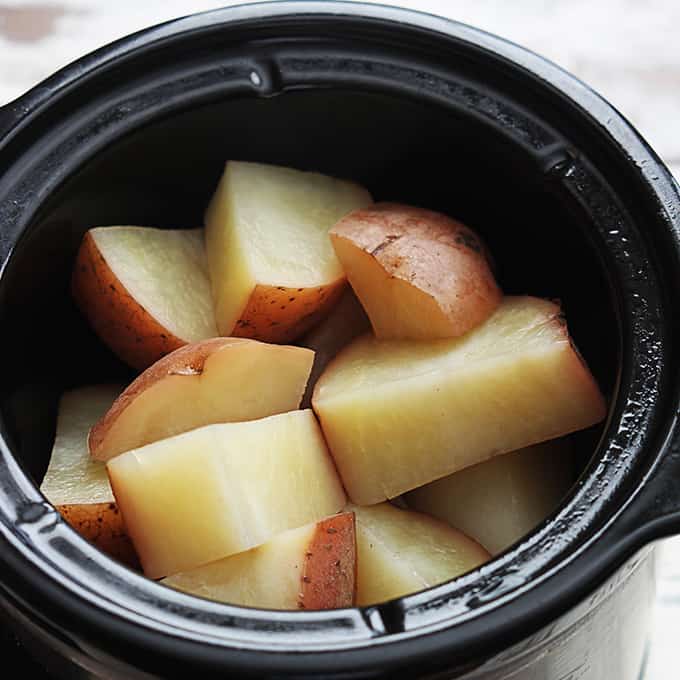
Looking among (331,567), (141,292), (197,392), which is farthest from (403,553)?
(141,292)

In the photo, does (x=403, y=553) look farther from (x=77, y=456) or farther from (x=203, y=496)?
(x=77, y=456)

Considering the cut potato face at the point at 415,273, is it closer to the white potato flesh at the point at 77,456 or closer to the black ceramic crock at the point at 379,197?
the black ceramic crock at the point at 379,197

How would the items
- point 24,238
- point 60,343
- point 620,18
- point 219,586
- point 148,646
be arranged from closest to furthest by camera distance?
point 148,646 → point 219,586 → point 24,238 → point 60,343 → point 620,18

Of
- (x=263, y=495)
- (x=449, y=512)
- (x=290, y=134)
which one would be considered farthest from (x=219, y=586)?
(x=290, y=134)

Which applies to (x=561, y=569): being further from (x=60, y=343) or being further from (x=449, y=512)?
(x=60, y=343)

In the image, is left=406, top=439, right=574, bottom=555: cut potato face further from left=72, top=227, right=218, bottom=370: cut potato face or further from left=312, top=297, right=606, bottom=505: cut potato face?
left=72, top=227, right=218, bottom=370: cut potato face

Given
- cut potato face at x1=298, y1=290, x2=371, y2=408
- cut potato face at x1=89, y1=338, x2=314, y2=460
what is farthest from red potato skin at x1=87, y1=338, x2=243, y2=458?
cut potato face at x1=298, y1=290, x2=371, y2=408
